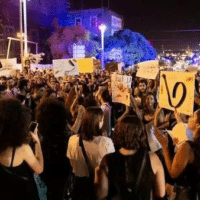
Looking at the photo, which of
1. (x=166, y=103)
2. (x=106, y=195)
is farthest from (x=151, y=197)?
(x=166, y=103)

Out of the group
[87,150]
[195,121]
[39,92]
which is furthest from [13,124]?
[39,92]

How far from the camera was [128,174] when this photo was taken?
9.35 ft

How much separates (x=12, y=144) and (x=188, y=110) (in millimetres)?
2468

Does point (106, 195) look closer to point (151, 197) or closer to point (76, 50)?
point (151, 197)

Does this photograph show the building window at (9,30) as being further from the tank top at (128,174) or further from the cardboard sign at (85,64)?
the tank top at (128,174)

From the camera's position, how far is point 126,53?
4706 cm

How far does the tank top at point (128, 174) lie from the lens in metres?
2.85

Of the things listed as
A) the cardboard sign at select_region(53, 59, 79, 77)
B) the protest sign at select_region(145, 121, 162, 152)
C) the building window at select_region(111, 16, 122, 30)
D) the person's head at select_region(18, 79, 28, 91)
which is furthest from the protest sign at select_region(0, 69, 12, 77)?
the building window at select_region(111, 16, 122, 30)

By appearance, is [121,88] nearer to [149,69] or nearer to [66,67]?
[149,69]

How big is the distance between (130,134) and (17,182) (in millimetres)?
1187

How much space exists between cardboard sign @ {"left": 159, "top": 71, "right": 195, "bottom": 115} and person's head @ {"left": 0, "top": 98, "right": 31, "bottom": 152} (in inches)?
90.7

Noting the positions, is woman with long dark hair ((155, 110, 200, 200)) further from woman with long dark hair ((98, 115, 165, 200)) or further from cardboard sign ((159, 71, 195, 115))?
cardboard sign ((159, 71, 195, 115))

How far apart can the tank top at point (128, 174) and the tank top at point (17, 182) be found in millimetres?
839

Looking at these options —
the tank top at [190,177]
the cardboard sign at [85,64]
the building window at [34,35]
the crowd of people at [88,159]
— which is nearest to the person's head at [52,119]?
the crowd of people at [88,159]
